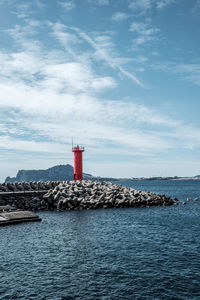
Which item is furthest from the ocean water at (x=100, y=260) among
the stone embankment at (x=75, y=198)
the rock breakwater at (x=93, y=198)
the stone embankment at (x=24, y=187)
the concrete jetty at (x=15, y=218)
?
the stone embankment at (x=24, y=187)

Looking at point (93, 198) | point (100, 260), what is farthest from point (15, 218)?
point (100, 260)

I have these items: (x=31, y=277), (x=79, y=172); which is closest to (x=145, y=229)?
(x=31, y=277)

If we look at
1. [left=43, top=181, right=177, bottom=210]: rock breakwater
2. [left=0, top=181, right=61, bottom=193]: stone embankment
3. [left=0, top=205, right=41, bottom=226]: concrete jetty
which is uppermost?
[left=0, top=181, right=61, bottom=193]: stone embankment

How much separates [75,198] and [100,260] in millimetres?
23185

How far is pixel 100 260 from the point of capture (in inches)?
699

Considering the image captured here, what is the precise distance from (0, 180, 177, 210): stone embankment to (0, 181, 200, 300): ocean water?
34.8 ft

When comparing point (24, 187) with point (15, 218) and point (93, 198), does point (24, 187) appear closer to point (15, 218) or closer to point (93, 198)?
point (93, 198)

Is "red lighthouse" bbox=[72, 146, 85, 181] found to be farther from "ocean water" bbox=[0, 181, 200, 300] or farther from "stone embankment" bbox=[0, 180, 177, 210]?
"ocean water" bbox=[0, 181, 200, 300]

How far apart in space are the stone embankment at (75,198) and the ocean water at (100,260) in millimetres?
10594

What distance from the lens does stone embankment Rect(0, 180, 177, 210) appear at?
40.2 meters

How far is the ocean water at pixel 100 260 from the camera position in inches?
534

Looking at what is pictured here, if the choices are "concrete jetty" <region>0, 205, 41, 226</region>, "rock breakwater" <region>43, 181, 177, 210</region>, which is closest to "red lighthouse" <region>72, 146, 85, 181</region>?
"rock breakwater" <region>43, 181, 177, 210</region>

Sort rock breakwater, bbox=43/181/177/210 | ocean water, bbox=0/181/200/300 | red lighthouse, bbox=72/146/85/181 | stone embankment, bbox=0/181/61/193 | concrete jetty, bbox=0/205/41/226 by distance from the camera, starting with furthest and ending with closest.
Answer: red lighthouse, bbox=72/146/85/181 < stone embankment, bbox=0/181/61/193 < rock breakwater, bbox=43/181/177/210 < concrete jetty, bbox=0/205/41/226 < ocean water, bbox=0/181/200/300

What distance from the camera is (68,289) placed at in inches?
541
